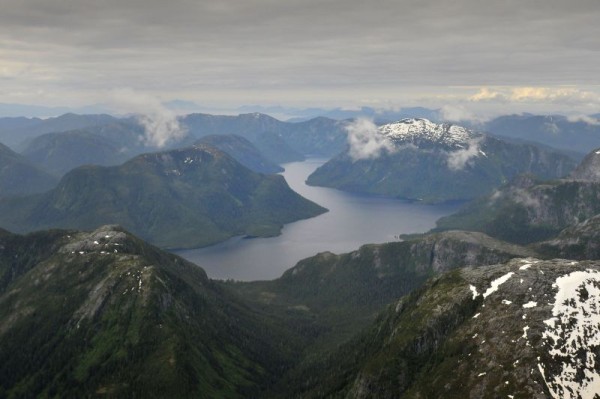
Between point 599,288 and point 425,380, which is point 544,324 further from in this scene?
point 425,380

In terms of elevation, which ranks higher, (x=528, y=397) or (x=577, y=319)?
(x=577, y=319)

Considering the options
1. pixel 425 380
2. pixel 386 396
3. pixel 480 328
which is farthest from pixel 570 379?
pixel 386 396

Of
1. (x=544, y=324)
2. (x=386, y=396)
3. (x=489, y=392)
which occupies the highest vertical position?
(x=544, y=324)

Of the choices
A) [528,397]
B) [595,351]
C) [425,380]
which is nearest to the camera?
[528,397]

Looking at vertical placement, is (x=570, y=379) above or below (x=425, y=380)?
above

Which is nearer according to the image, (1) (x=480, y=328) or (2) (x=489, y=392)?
(2) (x=489, y=392)

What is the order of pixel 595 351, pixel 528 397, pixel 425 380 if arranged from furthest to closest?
pixel 425 380 < pixel 595 351 < pixel 528 397

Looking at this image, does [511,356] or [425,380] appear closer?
[511,356]

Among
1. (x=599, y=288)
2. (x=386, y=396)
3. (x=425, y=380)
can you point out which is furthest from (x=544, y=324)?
(x=386, y=396)

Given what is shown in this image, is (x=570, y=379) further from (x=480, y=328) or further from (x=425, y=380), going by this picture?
(x=425, y=380)
